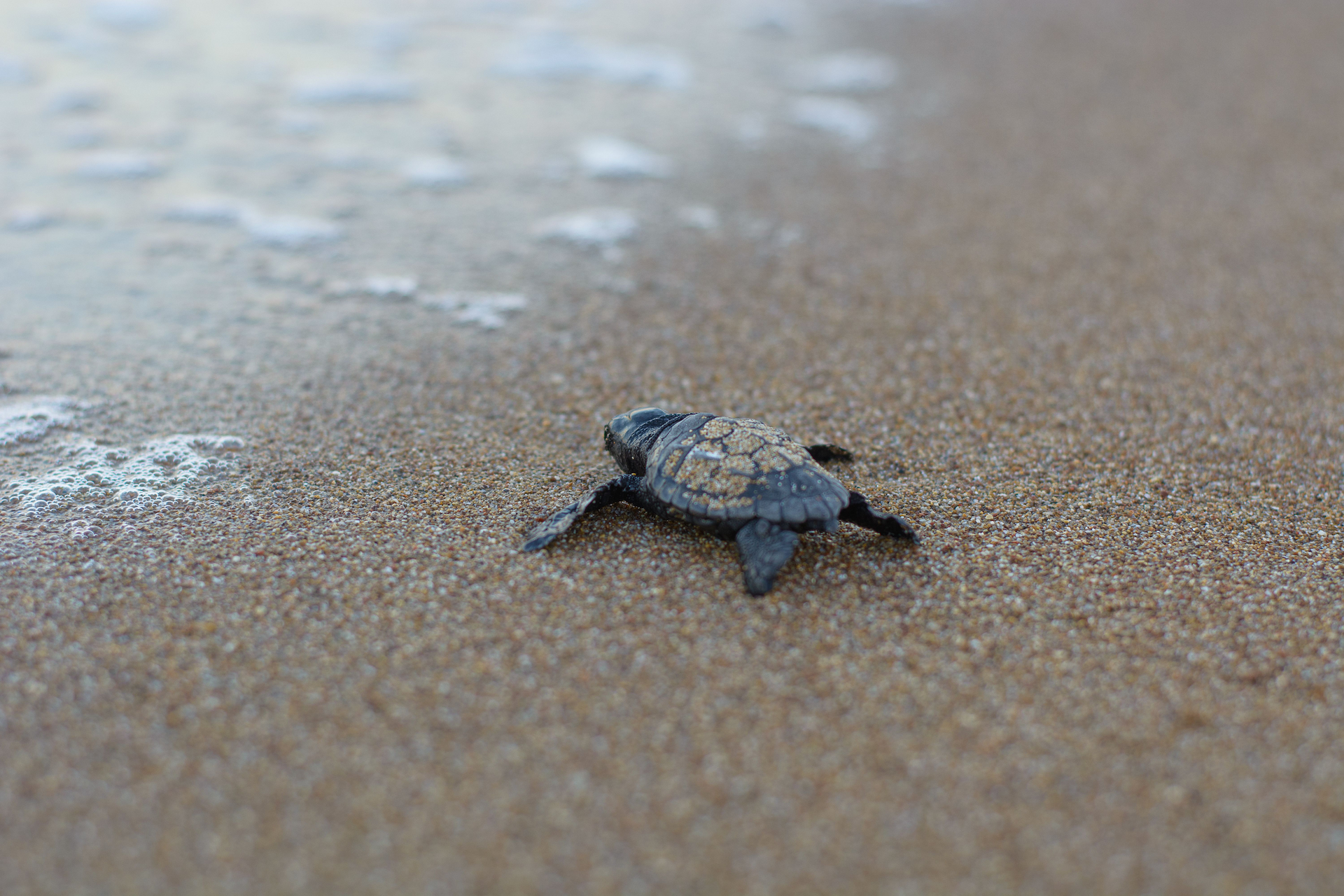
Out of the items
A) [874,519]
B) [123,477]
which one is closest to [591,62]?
[123,477]

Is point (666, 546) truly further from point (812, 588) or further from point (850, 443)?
point (850, 443)

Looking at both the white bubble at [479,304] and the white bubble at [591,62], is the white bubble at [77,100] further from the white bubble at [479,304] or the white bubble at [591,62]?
the white bubble at [479,304]

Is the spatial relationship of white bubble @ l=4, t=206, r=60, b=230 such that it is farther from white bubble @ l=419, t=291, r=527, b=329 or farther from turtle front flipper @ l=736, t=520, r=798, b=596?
turtle front flipper @ l=736, t=520, r=798, b=596

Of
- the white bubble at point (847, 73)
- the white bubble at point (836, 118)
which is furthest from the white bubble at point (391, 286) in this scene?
the white bubble at point (847, 73)

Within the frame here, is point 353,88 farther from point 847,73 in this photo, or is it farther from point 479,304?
point 847,73

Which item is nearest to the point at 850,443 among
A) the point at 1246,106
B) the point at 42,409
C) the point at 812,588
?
the point at 812,588

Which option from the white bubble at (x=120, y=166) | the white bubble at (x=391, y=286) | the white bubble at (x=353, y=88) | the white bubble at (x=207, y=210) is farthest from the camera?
the white bubble at (x=353, y=88)
